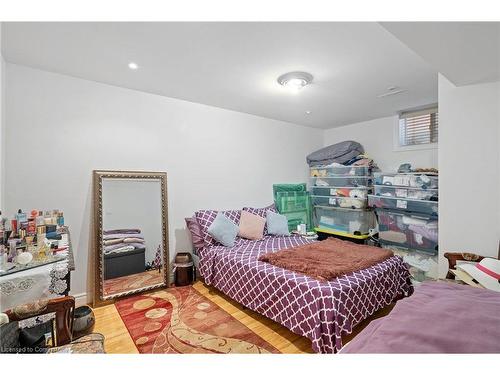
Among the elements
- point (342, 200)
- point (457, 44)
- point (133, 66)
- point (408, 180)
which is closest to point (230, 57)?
point (133, 66)

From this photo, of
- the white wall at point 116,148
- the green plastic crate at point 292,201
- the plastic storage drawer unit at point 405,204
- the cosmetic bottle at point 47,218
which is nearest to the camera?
the cosmetic bottle at point 47,218

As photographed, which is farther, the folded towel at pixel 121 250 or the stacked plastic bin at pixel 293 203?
the stacked plastic bin at pixel 293 203

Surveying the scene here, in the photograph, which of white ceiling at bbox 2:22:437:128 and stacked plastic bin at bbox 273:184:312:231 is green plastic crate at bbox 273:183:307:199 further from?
white ceiling at bbox 2:22:437:128

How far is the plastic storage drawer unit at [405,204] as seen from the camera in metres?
2.99

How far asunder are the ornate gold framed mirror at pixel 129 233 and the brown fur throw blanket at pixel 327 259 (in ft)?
4.64

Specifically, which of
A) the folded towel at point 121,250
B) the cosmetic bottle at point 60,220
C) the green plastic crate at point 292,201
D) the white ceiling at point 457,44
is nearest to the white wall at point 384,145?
the green plastic crate at point 292,201

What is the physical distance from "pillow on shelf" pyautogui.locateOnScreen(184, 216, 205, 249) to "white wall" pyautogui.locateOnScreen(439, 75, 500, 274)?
251 cm

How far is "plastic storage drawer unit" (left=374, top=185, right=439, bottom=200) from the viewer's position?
9.82 feet

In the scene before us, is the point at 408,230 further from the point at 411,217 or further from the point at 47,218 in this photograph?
the point at 47,218

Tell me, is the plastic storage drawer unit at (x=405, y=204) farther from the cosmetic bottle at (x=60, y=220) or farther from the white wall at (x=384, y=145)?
the cosmetic bottle at (x=60, y=220)

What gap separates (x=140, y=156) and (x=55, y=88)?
1020 mm

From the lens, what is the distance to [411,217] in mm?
3195

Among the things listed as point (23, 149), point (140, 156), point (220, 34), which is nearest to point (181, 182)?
point (140, 156)

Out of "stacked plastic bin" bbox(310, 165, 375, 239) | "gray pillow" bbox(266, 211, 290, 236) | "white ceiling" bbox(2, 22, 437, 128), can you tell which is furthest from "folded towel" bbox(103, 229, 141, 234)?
"stacked plastic bin" bbox(310, 165, 375, 239)
